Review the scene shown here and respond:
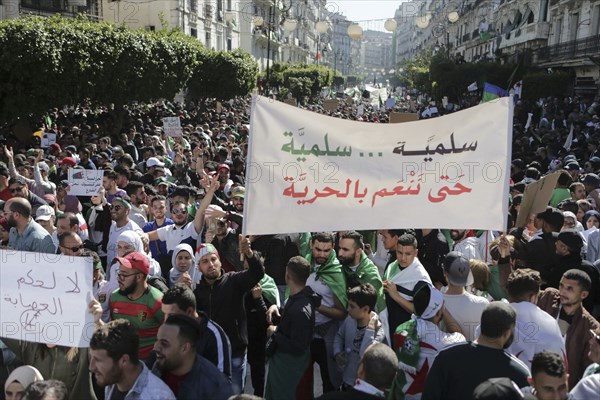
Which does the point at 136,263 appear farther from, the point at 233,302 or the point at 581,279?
the point at 581,279

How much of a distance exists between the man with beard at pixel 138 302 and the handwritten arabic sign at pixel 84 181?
3.28 meters

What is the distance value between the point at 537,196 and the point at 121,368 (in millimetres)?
4391

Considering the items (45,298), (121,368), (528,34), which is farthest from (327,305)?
(528,34)

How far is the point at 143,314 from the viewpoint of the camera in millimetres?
3980

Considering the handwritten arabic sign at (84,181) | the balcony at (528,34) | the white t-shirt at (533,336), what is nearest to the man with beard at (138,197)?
the handwritten arabic sign at (84,181)

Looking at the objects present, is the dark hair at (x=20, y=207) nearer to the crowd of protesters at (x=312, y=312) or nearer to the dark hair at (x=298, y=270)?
the crowd of protesters at (x=312, y=312)

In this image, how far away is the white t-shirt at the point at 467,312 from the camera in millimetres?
3947

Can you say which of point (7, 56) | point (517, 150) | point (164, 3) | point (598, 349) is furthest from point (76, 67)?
point (164, 3)

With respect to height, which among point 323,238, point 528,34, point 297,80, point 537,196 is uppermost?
point 528,34

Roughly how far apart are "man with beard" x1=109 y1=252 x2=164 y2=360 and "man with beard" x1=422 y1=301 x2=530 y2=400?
5.80 ft

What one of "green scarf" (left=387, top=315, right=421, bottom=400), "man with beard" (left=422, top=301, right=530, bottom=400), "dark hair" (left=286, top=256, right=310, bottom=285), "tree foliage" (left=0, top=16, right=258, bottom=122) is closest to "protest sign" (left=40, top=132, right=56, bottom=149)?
"tree foliage" (left=0, top=16, right=258, bottom=122)

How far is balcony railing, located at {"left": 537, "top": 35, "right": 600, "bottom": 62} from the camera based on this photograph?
29.5 m

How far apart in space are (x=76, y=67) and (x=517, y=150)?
10652 mm

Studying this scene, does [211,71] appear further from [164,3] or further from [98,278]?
[98,278]
